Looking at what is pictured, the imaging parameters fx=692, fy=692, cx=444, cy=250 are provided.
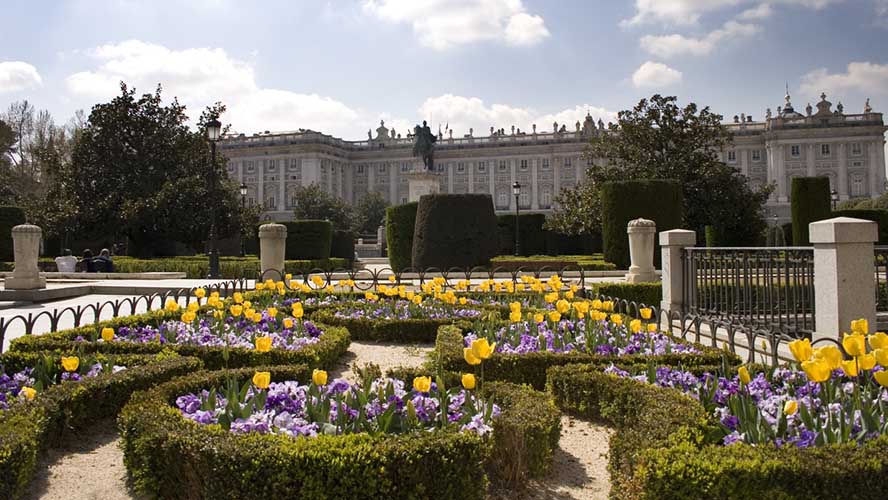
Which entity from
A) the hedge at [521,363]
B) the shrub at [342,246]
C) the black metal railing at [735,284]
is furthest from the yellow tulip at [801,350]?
the shrub at [342,246]

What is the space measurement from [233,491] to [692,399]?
2.45 m

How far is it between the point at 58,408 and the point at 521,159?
293 feet

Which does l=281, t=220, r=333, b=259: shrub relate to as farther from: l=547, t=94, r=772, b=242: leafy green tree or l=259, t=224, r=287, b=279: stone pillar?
l=259, t=224, r=287, b=279: stone pillar

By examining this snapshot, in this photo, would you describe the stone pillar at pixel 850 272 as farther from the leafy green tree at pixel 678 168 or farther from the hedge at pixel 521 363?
the leafy green tree at pixel 678 168

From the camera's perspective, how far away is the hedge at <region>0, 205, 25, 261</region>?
28172 millimetres

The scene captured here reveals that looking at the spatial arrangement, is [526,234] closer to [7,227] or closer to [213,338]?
[7,227]

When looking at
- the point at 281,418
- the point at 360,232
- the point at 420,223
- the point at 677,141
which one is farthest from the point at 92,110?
the point at 360,232

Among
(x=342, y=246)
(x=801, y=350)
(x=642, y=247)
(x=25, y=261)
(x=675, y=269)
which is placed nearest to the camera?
(x=801, y=350)

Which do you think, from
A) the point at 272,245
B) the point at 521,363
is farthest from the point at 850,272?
the point at 272,245

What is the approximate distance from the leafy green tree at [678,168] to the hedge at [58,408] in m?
24.7

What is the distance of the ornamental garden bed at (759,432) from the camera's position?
277cm

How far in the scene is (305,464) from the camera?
295 cm

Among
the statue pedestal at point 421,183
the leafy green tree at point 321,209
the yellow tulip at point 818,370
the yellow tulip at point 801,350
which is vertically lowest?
the yellow tulip at point 818,370

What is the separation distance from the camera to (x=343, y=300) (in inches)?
430
